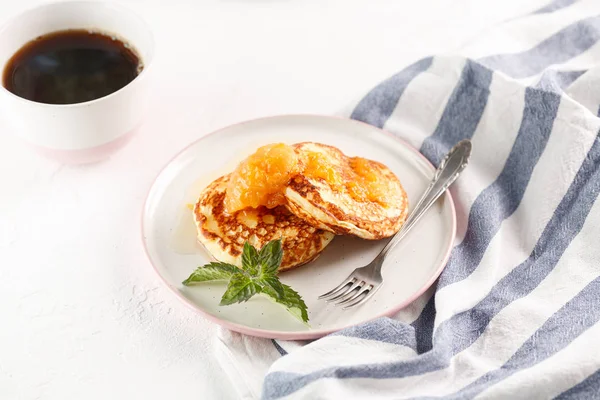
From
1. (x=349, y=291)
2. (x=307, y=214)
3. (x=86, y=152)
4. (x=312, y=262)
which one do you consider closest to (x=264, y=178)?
(x=307, y=214)

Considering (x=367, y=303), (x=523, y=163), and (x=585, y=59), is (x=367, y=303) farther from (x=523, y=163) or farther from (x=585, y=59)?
(x=585, y=59)

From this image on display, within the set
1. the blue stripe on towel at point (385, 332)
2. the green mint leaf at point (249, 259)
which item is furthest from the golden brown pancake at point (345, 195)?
the blue stripe on towel at point (385, 332)

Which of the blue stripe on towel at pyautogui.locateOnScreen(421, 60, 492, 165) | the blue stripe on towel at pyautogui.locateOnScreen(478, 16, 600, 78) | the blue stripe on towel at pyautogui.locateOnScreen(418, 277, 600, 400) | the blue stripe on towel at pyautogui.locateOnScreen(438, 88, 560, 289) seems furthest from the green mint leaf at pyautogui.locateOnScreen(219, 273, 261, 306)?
the blue stripe on towel at pyautogui.locateOnScreen(478, 16, 600, 78)

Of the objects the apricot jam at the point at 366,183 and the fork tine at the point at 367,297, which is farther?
the apricot jam at the point at 366,183

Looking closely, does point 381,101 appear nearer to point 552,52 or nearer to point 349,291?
point 552,52

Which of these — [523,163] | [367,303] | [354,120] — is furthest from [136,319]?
[523,163]

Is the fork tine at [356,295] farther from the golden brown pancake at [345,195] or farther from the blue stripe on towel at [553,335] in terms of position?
the blue stripe on towel at [553,335]
